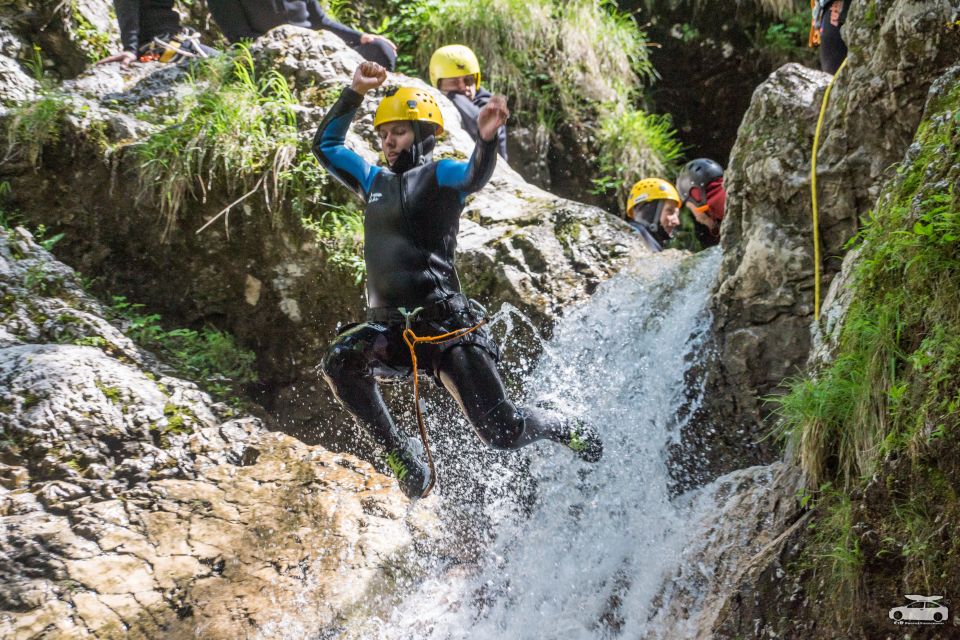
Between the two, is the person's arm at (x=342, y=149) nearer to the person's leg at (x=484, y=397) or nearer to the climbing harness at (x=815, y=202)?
the person's leg at (x=484, y=397)

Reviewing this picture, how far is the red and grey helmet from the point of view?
6.72 metres

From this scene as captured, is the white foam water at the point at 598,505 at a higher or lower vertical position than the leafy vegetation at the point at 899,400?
lower

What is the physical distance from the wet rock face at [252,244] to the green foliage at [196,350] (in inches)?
5.9

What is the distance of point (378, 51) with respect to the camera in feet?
24.0

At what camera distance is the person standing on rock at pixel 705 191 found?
22.0ft

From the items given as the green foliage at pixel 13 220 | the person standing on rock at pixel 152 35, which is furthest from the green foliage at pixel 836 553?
the person standing on rock at pixel 152 35

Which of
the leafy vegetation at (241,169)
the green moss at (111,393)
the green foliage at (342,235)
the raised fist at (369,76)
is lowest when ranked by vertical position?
the green moss at (111,393)

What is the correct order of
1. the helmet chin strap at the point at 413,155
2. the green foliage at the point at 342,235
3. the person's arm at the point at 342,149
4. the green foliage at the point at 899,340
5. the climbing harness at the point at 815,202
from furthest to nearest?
the green foliage at the point at 342,235, the person's arm at the point at 342,149, the helmet chin strap at the point at 413,155, the climbing harness at the point at 815,202, the green foliage at the point at 899,340

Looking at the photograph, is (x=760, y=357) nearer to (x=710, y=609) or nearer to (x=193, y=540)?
(x=710, y=609)

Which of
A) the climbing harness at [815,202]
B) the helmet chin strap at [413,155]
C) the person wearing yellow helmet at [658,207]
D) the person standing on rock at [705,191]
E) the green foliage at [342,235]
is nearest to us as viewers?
the climbing harness at [815,202]

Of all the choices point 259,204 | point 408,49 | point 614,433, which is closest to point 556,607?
point 614,433

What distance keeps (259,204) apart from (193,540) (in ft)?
8.80

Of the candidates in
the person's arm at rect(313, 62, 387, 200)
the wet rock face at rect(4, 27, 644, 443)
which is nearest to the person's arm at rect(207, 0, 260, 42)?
the wet rock face at rect(4, 27, 644, 443)

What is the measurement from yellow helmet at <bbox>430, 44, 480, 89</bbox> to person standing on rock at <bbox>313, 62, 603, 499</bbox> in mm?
3264
